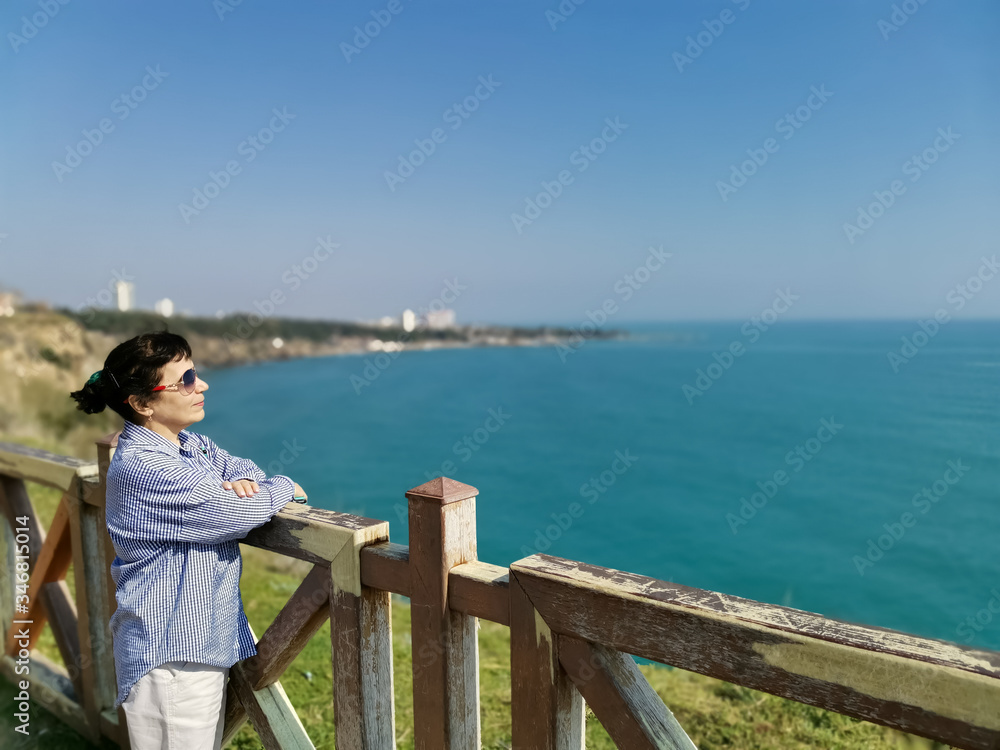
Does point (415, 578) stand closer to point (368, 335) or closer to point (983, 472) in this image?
point (983, 472)

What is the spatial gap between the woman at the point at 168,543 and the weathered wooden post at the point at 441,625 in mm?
515

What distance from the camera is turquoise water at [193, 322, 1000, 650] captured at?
78.8ft

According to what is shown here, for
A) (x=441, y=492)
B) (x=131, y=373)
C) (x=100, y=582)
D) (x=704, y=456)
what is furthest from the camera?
(x=704, y=456)

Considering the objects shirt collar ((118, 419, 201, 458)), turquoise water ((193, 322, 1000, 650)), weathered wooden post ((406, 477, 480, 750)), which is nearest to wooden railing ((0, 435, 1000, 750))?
weathered wooden post ((406, 477, 480, 750))

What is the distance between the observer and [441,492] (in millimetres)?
1654

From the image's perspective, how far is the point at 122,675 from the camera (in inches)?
76.3

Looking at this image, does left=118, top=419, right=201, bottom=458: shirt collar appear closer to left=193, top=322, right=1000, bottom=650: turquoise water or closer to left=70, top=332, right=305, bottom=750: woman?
left=70, top=332, right=305, bottom=750: woman

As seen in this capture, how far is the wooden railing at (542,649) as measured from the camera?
3.60 feet

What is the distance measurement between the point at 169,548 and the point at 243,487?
241mm

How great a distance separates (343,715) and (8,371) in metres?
17.0

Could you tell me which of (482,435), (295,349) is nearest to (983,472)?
(482,435)

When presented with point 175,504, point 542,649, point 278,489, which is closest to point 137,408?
point 175,504

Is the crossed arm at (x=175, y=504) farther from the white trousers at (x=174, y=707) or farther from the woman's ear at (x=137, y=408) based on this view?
the white trousers at (x=174, y=707)

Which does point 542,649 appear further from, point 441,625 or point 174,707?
point 174,707
